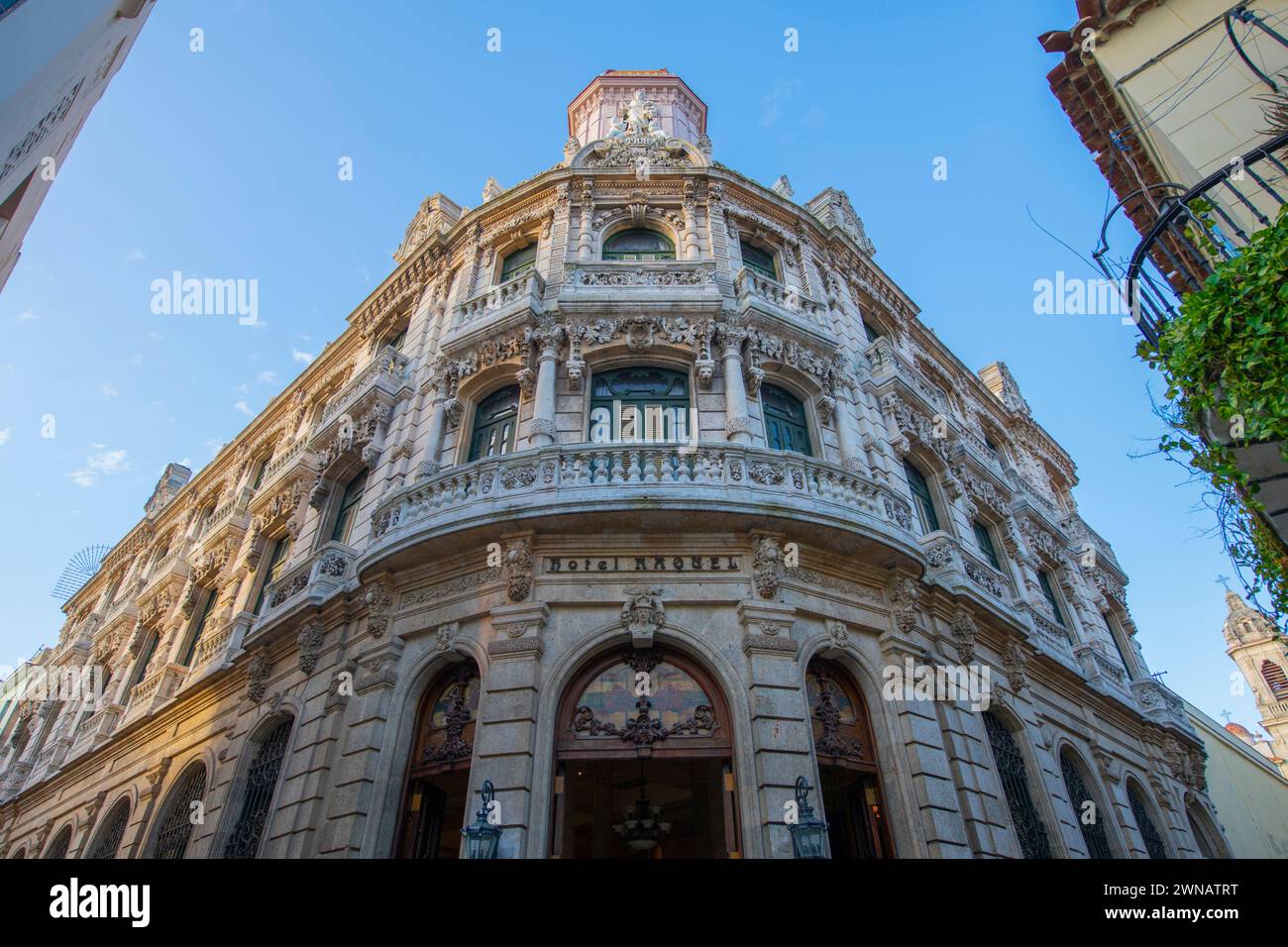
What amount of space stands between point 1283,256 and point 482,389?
Answer: 40.8 feet

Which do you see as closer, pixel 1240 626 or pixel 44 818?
pixel 44 818

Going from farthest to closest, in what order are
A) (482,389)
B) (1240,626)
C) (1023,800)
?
(1240,626)
(482,389)
(1023,800)

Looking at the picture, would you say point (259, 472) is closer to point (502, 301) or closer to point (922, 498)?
point (502, 301)

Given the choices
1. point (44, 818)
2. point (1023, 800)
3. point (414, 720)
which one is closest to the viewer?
point (414, 720)

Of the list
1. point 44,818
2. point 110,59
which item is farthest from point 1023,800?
point 44,818

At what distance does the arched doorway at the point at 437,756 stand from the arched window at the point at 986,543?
43.6 feet

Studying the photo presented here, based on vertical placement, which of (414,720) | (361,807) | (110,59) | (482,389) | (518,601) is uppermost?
(110,59)

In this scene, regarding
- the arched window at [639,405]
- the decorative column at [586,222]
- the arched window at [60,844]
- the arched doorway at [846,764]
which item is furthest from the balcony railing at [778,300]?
the arched window at [60,844]

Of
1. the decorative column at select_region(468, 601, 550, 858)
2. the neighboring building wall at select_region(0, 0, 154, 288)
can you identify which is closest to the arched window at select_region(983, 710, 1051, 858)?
the decorative column at select_region(468, 601, 550, 858)

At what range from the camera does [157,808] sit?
604 inches

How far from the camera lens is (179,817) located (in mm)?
15000

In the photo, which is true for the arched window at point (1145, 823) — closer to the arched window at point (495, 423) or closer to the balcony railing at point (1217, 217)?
the balcony railing at point (1217, 217)

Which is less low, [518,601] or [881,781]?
[518,601]
